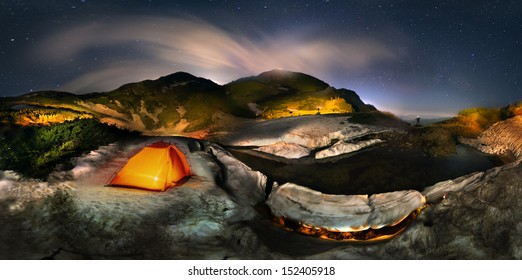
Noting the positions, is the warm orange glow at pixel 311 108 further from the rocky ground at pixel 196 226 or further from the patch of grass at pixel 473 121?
the rocky ground at pixel 196 226

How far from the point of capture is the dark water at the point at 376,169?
19.9 metres

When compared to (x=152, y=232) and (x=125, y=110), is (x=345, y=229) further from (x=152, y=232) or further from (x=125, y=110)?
(x=125, y=110)

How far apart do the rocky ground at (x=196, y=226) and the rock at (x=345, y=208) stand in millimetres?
1316

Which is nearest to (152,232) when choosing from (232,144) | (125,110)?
(232,144)

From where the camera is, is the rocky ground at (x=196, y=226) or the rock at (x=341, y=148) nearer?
the rocky ground at (x=196, y=226)

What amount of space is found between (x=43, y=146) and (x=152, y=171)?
5213 millimetres

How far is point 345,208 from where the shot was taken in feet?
47.8

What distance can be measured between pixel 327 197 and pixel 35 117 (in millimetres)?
29355

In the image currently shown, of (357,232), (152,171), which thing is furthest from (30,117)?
(357,232)

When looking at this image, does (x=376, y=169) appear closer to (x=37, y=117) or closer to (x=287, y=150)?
(x=287, y=150)

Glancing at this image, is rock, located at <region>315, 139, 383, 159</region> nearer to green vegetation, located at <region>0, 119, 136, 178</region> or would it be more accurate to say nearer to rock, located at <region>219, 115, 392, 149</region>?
rock, located at <region>219, 115, 392, 149</region>

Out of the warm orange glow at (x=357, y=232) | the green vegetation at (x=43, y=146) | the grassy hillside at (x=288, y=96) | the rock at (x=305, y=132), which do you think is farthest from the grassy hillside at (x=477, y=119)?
the green vegetation at (x=43, y=146)

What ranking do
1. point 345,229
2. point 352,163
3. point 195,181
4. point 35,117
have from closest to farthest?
1. point 345,229
2. point 195,181
3. point 352,163
4. point 35,117

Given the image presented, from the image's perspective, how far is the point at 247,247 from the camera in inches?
415
